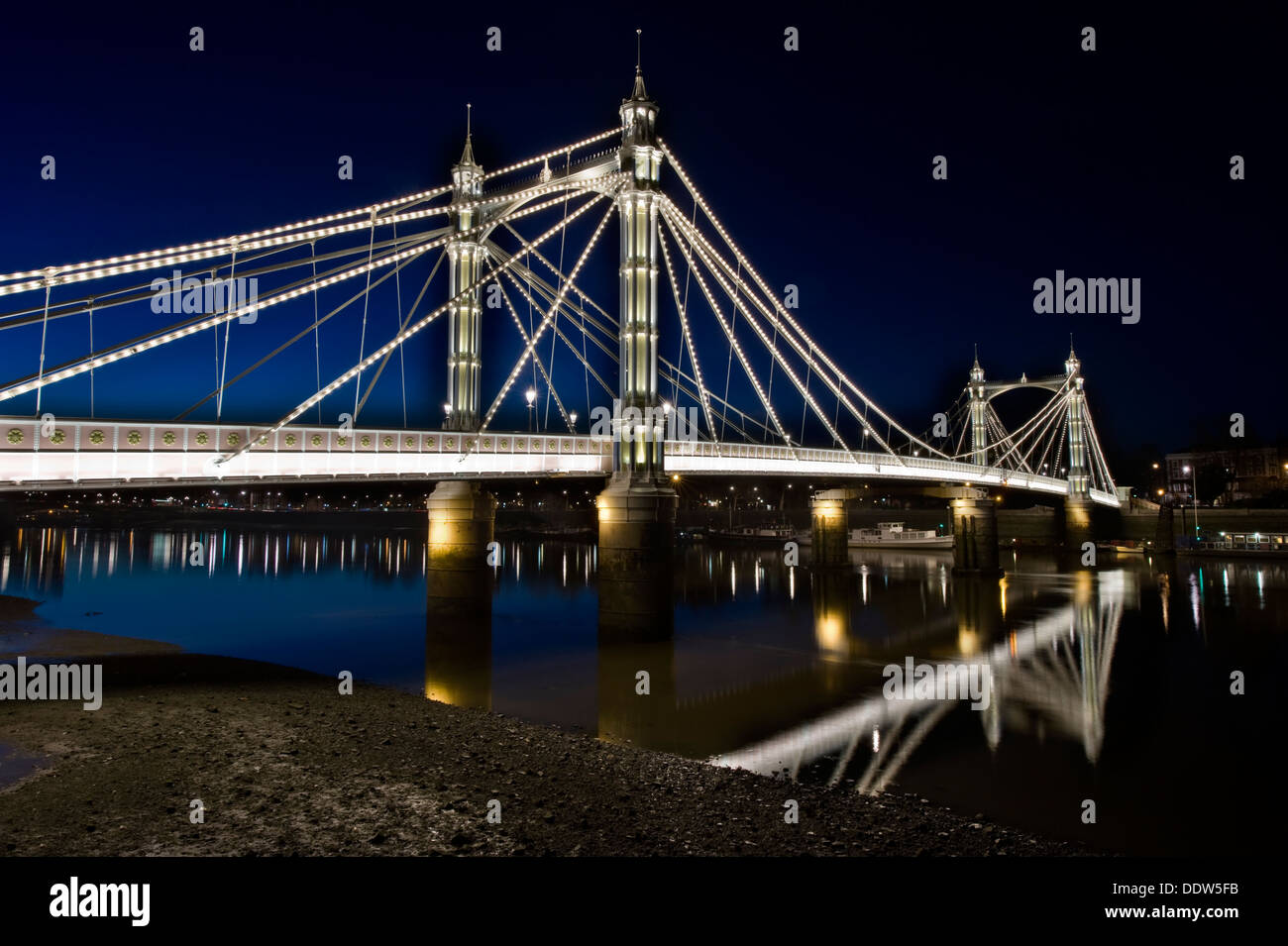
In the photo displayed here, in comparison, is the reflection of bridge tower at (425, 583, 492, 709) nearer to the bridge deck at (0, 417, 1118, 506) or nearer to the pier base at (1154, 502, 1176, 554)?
the bridge deck at (0, 417, 1118, 506)

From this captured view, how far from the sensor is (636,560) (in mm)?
21891

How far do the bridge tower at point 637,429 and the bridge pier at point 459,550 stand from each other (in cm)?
467

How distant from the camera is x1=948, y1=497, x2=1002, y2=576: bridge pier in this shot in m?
46.9

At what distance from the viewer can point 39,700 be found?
14.7m

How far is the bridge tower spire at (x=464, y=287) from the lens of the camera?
2658 centimetres

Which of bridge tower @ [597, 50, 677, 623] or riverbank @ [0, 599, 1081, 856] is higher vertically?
bridge tower @ [597, 50, 677, 623]

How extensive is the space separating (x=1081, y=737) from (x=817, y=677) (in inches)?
254

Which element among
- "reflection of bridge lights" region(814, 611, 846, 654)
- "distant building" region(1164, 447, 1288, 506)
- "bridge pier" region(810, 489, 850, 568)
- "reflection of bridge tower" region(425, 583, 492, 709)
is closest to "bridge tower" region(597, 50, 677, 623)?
"reflection of bridge tower" region(425, 583, 492, 709)

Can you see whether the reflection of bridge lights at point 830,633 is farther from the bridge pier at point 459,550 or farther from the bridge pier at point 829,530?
the bridge pier at point 829,530

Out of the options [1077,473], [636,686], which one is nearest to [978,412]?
[1077,473]

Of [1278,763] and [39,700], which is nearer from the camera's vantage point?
[1278,763]

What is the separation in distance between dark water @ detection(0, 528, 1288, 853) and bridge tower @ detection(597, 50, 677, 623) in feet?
4.44
